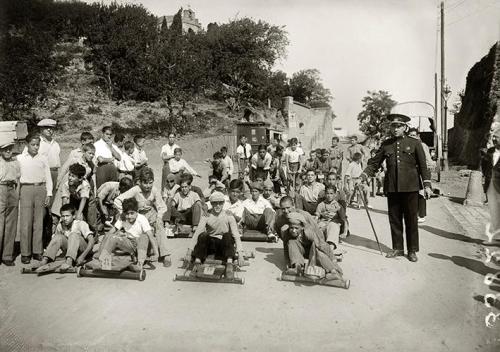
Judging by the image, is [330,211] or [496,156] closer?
[496,156]

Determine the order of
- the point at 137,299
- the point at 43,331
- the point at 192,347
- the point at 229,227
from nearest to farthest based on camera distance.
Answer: the point at 192,347 < the point at 43,331 < the point at 137,299 < the point at 229,227

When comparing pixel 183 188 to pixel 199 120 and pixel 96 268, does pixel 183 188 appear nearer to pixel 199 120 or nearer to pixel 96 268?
pixel 96 268

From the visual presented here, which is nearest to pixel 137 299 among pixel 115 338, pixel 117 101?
pixel 115 338

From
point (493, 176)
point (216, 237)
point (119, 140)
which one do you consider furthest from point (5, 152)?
point (493, 176)

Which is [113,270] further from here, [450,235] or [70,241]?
[450,235]

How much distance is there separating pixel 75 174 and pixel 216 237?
2355 millimetres

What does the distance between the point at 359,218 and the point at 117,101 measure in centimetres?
2761

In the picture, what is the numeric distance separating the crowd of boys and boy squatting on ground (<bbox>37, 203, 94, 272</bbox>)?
1 cm

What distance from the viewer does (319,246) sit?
525cm

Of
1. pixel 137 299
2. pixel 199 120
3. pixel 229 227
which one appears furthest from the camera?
pixel 199 120

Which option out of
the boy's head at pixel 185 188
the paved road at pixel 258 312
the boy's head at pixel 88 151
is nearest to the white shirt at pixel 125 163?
the boy's head at pixel 88 151

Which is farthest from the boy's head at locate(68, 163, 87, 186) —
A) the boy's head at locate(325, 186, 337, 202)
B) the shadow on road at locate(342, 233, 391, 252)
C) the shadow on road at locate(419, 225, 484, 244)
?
the shadow on road at locate(419, 225, 484, 244)

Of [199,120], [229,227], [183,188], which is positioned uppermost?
[199,120]

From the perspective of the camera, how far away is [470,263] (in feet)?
18.5
